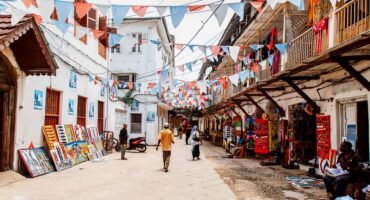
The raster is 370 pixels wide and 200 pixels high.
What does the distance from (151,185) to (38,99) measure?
14.9ft

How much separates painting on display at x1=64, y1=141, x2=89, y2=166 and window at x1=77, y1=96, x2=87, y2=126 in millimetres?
1039

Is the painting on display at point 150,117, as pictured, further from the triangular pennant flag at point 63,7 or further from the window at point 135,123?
the triangular pennant flag at point 63,7

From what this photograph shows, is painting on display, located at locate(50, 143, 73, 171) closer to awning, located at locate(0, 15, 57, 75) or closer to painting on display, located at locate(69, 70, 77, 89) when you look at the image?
painting on display, located at locate(69, 70, 77, 89)

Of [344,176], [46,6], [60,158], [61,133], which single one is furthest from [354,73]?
[61,133]

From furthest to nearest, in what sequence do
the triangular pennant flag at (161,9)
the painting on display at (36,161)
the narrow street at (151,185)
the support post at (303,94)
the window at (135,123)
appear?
the window at (135,123)
the support post at (303,94)
the painting on display at (36,161)
the narrow street at (151,185)
the triangular pennant flag at (161,9)

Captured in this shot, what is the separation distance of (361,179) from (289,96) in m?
7.17

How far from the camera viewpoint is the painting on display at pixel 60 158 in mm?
11289

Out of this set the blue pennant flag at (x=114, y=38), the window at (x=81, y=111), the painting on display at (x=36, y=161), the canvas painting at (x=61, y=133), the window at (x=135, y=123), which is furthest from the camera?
the window at (x=135, y=123)

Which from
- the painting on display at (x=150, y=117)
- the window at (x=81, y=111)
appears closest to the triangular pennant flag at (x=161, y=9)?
the window at (x=81, y=111)

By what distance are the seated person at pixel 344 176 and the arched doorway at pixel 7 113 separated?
785cm

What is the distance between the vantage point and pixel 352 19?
9344mm

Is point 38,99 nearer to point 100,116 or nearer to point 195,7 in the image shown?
point 195,7

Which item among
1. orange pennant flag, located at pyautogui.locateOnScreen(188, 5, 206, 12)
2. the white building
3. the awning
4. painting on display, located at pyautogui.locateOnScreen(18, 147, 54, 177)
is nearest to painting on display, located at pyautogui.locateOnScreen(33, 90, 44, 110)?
the awning

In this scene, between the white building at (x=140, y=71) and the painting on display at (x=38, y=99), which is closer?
the painting on display at (x=38, y=99)
